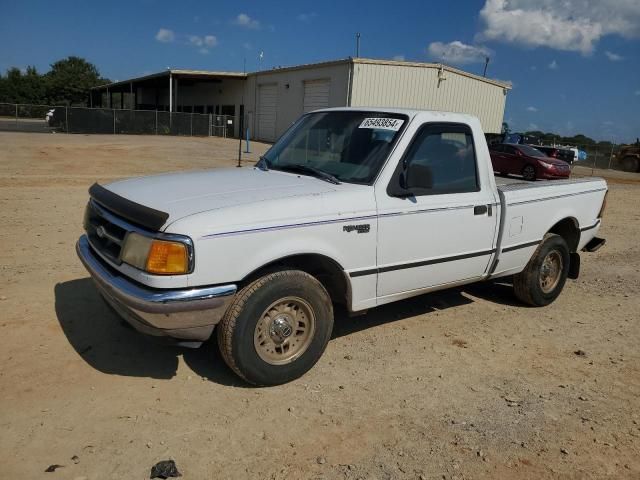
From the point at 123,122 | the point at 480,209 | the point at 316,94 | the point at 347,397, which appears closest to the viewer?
the point at 347,397

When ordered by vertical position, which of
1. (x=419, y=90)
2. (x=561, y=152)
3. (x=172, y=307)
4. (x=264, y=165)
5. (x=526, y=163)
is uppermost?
(x=419, y=90)

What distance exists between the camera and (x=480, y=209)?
450cm

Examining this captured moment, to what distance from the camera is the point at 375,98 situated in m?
26.9

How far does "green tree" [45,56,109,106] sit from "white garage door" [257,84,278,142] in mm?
53179

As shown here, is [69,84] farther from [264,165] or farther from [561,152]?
[264,165]

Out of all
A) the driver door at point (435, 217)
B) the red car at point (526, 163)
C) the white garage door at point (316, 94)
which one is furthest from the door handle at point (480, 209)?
the white garage door at point (316, 94)

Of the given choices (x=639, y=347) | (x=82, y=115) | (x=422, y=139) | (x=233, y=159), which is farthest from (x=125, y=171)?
(x=82, y=115)

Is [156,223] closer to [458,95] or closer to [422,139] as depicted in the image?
[422,139]

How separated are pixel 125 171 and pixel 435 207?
13408mm

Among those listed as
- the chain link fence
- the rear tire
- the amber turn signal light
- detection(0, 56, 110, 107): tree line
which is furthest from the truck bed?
detection(0, 56, 110, 107): tree line

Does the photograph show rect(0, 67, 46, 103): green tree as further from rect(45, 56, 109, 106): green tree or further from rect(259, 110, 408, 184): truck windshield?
rect(259, 110, 408, 184): truck windshield

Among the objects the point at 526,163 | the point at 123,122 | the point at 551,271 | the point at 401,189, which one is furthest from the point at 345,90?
the point at 401,189

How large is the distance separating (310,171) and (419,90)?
25.7m

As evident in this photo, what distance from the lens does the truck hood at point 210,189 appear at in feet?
10.8
